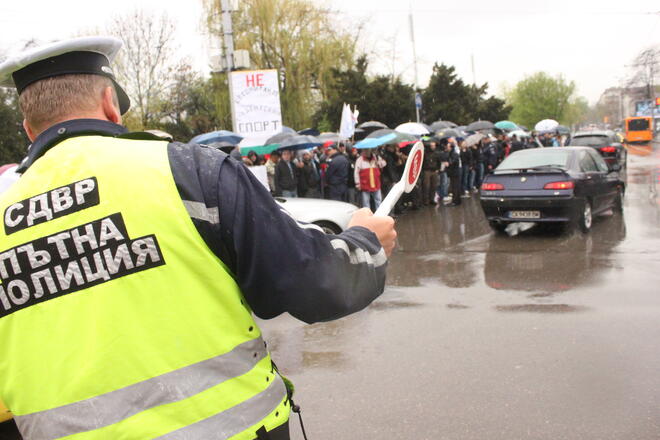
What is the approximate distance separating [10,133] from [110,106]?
762 inches

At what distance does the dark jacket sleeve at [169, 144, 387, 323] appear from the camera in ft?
4.20

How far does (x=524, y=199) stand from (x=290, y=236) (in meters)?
9.03

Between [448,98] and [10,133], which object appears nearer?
[10,133]

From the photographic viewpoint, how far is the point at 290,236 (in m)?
1.31

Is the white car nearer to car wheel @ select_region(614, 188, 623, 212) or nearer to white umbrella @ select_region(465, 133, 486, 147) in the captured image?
car wheel @ select_region(614, 188, 623, 212)

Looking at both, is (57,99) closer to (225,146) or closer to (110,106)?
(110,106)

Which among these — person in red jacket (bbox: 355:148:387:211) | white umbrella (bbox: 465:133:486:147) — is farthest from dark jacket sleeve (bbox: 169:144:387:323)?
white umbrella (bbox: 465:133:486:147)

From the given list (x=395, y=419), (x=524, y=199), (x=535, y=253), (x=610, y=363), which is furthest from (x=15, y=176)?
(x=524, y=199)

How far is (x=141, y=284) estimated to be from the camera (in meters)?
1.21

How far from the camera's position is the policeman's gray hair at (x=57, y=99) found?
140 centimetres

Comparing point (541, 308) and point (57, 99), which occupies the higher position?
point (57, 99)

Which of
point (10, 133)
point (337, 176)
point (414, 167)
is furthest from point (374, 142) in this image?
point (10, 133)

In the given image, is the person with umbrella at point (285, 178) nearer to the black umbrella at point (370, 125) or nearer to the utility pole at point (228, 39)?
the utility pole at point (228, 39)

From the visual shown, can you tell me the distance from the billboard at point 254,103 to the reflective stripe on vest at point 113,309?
9747mm
